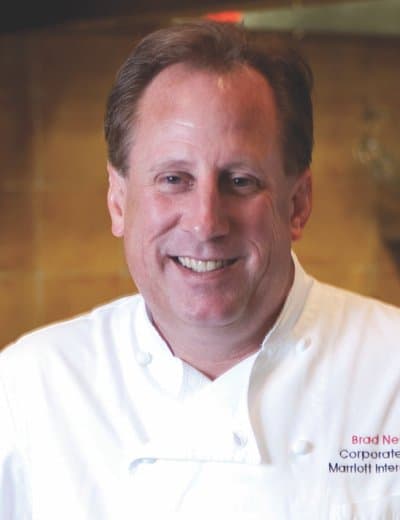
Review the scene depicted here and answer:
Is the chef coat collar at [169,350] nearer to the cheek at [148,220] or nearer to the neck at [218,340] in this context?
the neck at [218,340]

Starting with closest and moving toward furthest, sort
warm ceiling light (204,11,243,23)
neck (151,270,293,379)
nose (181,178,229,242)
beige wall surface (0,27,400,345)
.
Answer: nose (181,178,229,242) → neck (151,270,293,379) → warm ceiling light (204,11,243,23) → beige wall surface (0,27,400,345)

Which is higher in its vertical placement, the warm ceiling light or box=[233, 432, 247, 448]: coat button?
the warm ceiling light

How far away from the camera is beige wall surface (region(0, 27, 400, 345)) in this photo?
2.40 meters

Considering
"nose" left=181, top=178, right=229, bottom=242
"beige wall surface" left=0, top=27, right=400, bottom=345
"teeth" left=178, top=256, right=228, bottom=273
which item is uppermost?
"beige wall surface" left=0, top=27, right=400, bottom=345

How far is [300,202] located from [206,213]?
193mm

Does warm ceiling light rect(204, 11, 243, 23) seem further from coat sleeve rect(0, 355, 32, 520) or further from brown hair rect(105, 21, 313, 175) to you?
coat sleeve rect(0, 355, 32, 520)

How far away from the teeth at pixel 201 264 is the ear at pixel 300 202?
133 mm

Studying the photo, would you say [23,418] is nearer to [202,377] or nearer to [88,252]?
[202,377]

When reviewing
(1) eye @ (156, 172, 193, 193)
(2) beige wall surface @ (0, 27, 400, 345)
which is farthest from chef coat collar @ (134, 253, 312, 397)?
(2) beige wall surface @ (0, 27, 400, 345)

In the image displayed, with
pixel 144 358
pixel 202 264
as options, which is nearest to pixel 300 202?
pixel 202 264

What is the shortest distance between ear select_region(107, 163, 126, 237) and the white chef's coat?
13cm

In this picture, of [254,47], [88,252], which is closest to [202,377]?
[254,47]

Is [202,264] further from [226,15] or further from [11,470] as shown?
[226,15]

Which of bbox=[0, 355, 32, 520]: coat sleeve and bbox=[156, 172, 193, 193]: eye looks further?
bbox=[0, 355, 32, 520]: coat sleeve
